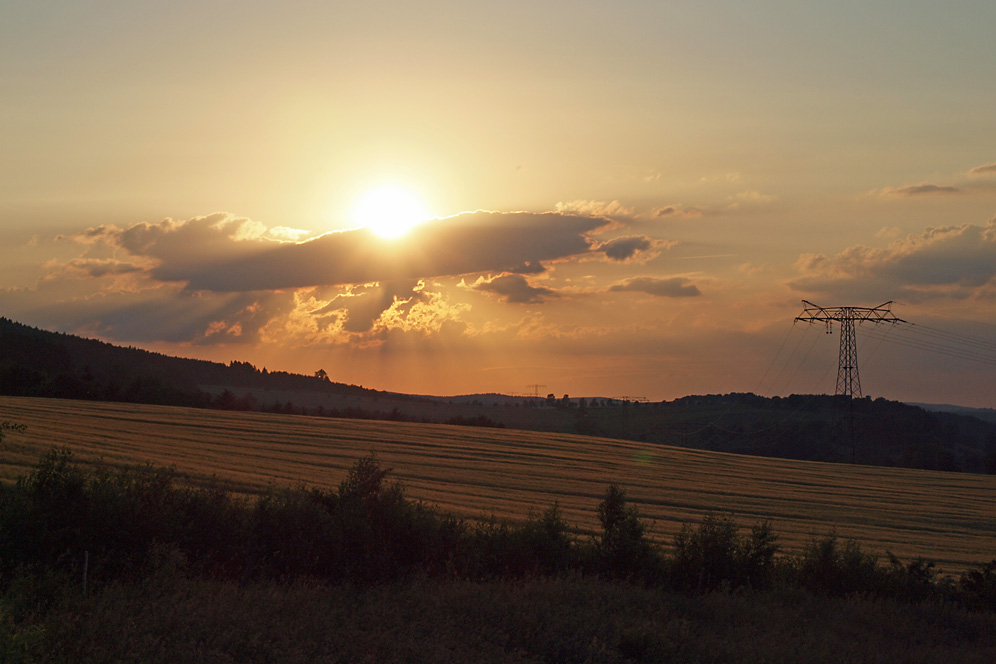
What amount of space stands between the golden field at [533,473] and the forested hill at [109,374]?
25030 mm

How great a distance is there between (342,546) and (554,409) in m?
171

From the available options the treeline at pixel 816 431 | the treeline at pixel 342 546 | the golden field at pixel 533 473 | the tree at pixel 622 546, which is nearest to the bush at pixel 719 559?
the treeline at pixel 342 546

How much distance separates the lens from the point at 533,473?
2142 inches

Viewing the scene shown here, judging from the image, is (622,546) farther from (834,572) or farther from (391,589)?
(391,589)

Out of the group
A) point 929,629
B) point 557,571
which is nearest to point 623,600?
point 557,571

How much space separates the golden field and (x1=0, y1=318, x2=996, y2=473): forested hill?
23.0 metres

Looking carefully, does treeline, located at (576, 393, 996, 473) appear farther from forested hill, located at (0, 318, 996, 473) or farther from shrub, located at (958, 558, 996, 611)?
shrub, located at (958, 558, 996, 611)

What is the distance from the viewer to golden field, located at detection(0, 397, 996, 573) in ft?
119

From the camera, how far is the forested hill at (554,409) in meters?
100

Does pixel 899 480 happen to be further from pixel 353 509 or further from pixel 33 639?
pixel 33 639

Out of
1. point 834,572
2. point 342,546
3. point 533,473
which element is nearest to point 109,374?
point 533,473

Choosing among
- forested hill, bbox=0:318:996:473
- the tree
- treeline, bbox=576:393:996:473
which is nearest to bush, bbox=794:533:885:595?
the tree

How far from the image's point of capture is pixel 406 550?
19078 millimetres

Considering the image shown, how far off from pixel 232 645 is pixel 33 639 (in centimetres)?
356
